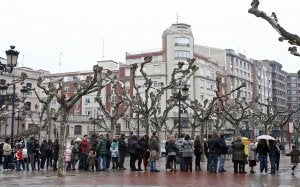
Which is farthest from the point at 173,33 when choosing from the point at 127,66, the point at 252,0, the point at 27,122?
the point at 252,0

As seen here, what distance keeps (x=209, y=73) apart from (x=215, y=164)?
6415 centimetres

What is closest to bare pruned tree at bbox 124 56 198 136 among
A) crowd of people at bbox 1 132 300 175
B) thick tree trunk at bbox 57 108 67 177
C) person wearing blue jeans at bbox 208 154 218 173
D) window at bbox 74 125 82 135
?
crowd of people at bbox 1 132 300 175

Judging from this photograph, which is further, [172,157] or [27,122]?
[27,122]

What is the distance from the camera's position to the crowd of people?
770 inches

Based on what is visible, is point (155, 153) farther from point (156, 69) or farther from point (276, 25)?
point (156, 69)

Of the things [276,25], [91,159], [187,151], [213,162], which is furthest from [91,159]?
[276,25]

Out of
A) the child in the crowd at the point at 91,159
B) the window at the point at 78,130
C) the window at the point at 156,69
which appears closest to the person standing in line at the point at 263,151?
the child in the crowd at the point at 91,159

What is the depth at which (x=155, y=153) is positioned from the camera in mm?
20438

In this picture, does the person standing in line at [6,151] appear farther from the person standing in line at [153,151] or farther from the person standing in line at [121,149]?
the person standing in line at [153,151]

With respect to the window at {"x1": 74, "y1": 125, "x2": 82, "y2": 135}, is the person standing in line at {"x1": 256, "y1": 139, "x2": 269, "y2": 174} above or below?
below

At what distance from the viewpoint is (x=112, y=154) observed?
72.9 ft

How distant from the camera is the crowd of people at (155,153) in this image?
19.6 metres

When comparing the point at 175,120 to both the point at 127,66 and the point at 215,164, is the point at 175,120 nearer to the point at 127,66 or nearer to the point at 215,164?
the point at 127,66

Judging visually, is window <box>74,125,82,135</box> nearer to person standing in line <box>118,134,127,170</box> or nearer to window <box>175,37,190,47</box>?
window <box>175,37,190,47</box>
